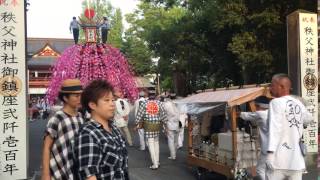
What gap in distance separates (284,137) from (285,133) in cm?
4

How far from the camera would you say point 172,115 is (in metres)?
12.8

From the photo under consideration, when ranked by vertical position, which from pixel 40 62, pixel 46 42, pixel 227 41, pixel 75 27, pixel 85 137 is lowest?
pixel 85 137

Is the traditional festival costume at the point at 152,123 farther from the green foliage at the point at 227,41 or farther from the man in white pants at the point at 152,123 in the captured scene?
the green foliage at the point at 227,41

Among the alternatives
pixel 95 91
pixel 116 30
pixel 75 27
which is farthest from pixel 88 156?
pixel 116 30

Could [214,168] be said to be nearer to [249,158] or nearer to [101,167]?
[249,158]

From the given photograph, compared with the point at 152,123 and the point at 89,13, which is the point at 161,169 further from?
the point at 89,13

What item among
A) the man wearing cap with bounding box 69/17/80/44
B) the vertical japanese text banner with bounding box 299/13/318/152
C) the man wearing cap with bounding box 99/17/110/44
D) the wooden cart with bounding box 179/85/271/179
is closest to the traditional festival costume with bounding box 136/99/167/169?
the wooden cart with bounding box 179/85/271/179

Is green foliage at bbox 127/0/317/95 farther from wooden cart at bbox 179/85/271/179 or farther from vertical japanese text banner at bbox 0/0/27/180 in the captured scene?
vertical japanese text banner at bbox 0/0/27/180

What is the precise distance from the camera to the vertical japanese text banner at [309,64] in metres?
10.9

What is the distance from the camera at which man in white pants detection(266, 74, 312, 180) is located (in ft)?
17.9

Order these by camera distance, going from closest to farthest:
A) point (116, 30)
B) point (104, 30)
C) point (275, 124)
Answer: point (275, 124)
point (104, 30)
point (116, 30)

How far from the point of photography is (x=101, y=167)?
3.39 meters

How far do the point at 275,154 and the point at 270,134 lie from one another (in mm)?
219

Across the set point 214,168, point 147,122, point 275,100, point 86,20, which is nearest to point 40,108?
point 86,20
